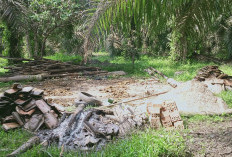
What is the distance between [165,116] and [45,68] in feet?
28.0

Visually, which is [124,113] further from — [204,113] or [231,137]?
[231,137]

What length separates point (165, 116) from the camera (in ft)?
14.9

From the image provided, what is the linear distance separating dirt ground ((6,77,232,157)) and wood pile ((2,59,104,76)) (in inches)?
43.4

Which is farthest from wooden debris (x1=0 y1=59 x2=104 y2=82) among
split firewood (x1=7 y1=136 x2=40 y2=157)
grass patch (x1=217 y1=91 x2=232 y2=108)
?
split firewood (x1=7 y1=136 x2=40 y2=157)

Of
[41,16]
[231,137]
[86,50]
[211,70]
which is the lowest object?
[231,137]

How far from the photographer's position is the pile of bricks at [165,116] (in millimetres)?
4387

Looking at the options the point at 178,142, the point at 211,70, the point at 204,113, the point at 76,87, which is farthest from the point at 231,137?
the point at 76,87

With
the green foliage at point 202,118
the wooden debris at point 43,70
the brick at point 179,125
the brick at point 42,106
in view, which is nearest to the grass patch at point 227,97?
the green foliage at point 202,118

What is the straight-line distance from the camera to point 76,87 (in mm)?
9000

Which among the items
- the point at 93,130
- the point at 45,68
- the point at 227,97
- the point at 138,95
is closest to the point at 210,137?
the point at 93,130

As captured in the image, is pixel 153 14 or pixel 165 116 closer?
pixel 153 14

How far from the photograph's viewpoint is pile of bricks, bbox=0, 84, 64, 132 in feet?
15.0

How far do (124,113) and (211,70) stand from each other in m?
4.65

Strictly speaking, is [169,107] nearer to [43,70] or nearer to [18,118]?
[18,118]
